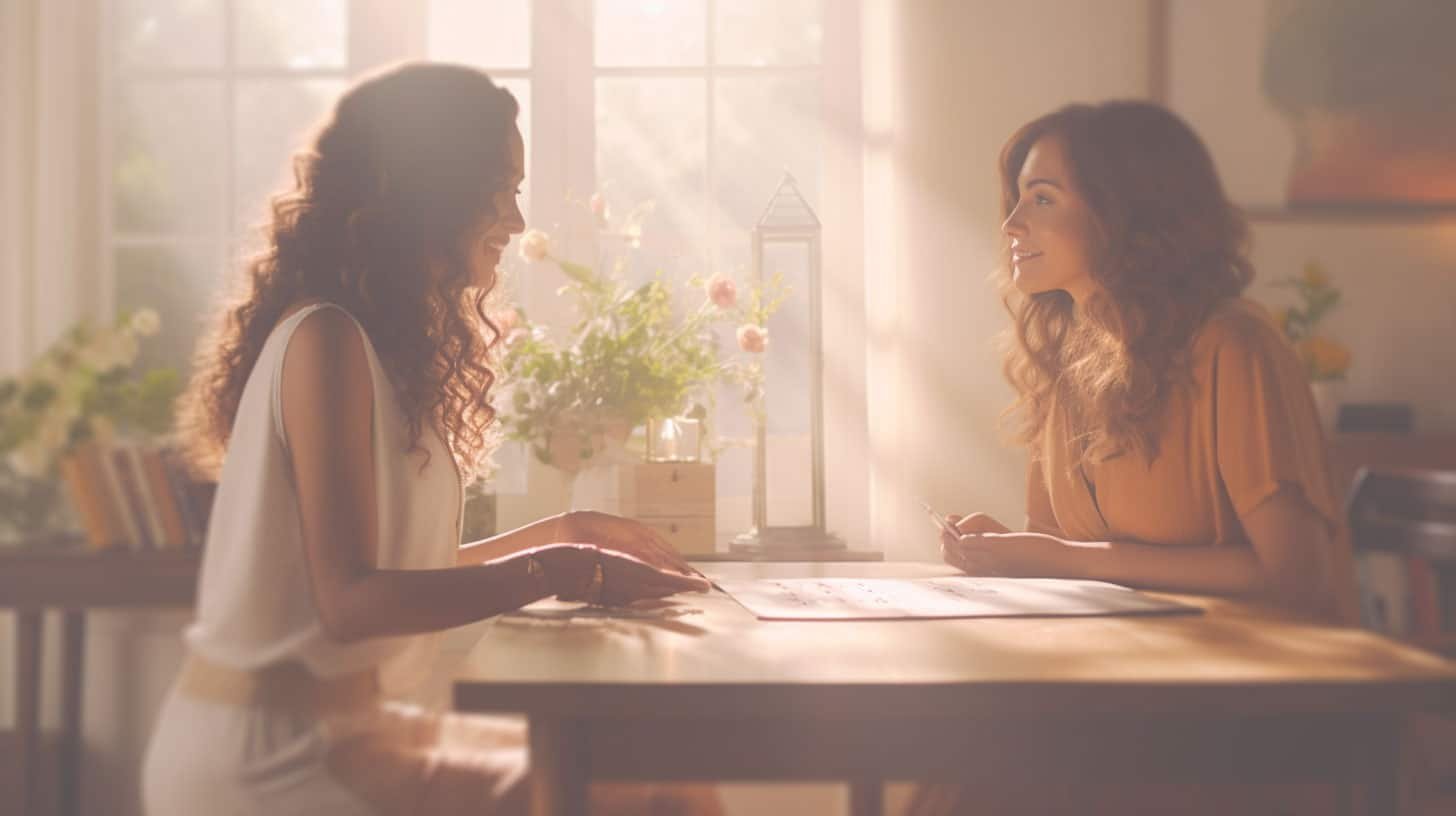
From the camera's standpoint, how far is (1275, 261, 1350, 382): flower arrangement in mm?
2424

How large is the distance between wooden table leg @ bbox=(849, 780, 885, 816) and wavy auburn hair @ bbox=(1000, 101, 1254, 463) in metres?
0.77

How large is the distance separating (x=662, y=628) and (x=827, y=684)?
0.28 metres

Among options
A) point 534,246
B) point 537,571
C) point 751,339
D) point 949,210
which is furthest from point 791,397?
point 537,571

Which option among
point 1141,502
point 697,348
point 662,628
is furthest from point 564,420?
point 662,628

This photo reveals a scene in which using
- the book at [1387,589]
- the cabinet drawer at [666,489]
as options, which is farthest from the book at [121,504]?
the book at [1387,589]

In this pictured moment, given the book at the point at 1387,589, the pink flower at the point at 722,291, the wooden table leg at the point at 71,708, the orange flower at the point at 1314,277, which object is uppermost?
the orange flower at the point at 1314,277

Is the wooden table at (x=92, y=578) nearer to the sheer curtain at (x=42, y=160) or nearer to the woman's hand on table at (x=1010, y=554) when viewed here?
the sheer curtain at (x=42, y=160)

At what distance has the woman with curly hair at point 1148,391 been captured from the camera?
50.6 inches

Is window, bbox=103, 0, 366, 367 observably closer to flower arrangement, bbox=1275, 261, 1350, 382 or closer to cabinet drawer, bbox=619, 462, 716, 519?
cabinet drawer, bbox=619, 462, 716, 519

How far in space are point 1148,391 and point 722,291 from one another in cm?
106

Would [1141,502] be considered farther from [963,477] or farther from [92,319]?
[92,319]

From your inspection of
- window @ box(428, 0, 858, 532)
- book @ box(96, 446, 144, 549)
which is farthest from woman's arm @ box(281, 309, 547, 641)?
window @ box(428, 0, 858, 532)

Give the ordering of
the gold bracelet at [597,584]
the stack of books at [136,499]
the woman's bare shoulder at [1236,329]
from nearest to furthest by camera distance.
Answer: the gold bracelet at [597,584]
the woman's bare shoulder at [1236,329]
the stack of books at [136,499]

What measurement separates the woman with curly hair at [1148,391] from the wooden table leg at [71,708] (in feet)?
6.36
